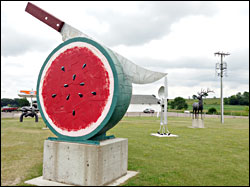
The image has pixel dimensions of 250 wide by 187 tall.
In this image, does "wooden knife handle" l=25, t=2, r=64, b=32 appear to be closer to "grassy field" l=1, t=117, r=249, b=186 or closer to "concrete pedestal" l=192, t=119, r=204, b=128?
"grassy field" l=1, t=117, r=249, b=186

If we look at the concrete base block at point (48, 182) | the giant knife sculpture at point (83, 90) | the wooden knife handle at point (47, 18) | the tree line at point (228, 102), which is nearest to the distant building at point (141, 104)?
the tree line at point (228, 102)

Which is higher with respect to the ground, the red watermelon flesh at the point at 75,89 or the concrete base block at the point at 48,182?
the red watermelon flesh at the point at 75,89

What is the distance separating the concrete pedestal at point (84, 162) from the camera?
14.4 feet

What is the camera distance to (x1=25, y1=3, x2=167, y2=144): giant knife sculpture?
4.70 meters

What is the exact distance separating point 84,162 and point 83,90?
1.48 metres

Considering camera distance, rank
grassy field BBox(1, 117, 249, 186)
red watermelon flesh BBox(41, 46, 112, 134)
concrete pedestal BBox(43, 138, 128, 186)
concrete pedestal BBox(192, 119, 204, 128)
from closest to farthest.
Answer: concrete pedestal BBox(43, 138, 128, 186)
red watermelon flesh BBox(41, 46, 112, 134)
grassy field BBox(1, 117, 249, 186)
concrete pedestal BBox(192, 119, 204, 128)

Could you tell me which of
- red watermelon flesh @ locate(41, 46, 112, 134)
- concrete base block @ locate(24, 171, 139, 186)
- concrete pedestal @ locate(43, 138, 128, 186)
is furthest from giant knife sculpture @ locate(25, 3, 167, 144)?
concrete base block @ locate(24, 171, 139, 186)

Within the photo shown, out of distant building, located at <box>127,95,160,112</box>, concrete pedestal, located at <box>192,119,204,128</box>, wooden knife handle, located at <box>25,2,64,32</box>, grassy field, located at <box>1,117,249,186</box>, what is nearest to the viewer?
grassy field, located at <box>1,117,249,186</box>

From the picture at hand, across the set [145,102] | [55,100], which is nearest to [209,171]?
[55,100]

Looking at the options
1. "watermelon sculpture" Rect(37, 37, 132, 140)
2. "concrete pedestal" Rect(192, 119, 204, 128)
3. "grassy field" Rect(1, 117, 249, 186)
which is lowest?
"grassy field" Rect(1, 117, 249, 186)

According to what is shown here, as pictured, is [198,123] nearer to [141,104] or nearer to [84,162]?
[84,162]

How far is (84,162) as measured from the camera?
4473 millimetres

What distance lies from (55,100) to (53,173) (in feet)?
5.21

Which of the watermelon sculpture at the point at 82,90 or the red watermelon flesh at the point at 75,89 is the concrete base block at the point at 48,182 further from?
the red watermelon flesh at the point at 75,89
